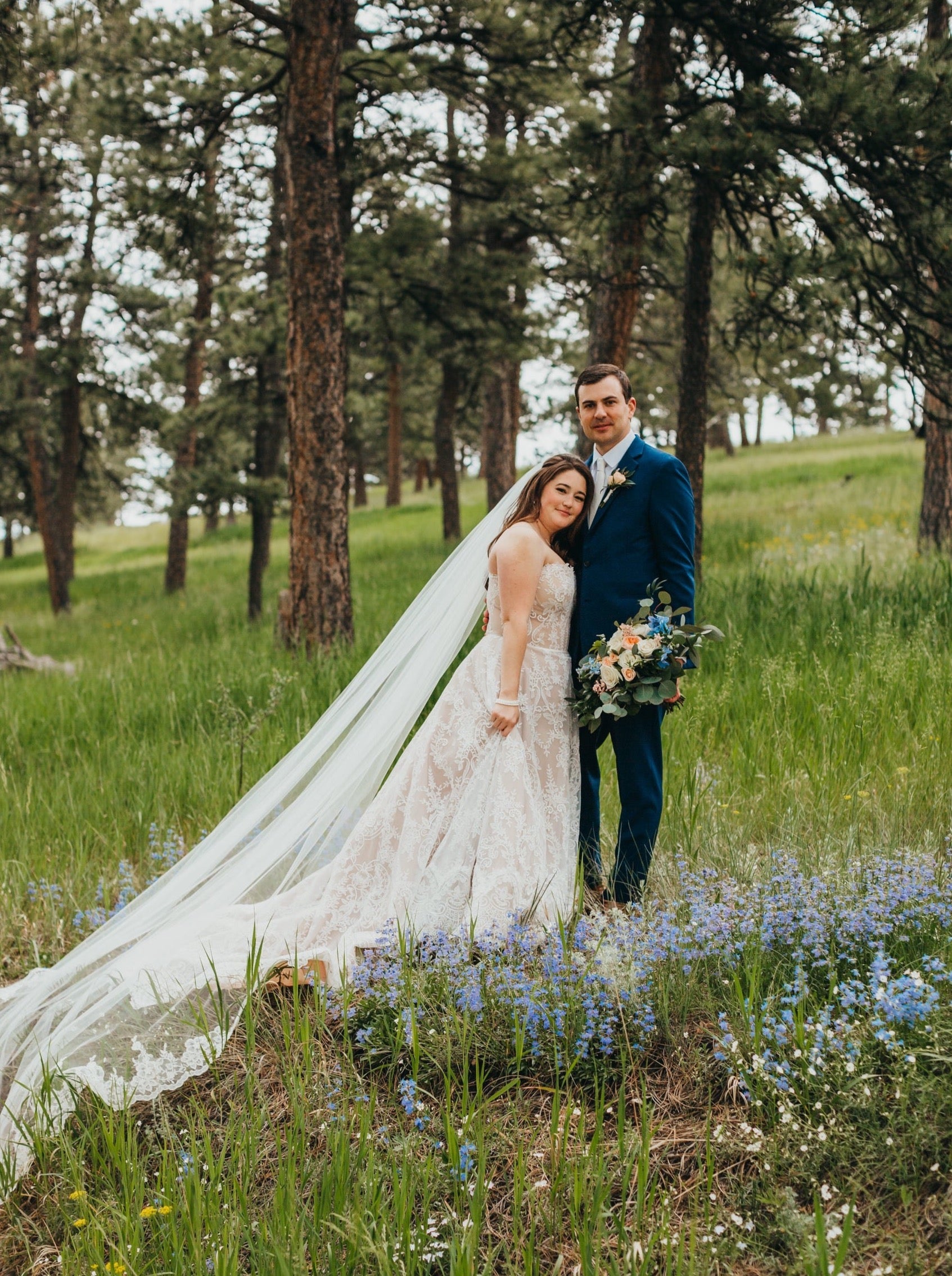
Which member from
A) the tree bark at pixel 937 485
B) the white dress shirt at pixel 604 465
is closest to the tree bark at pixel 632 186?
the tree bark at pixel 937 485

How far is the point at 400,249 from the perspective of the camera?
13.6m

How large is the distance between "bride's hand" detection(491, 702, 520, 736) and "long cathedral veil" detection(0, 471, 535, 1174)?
0.43 m

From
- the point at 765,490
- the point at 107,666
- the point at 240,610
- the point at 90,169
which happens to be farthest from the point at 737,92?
the point at 765,490

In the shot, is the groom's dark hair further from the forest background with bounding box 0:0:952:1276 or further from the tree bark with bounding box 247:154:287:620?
the tree bark with bounding box 247:154:287:620

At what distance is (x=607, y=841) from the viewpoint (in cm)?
458

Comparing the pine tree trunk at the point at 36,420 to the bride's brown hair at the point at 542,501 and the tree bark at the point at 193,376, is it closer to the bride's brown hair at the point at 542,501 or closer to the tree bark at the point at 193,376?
the tree bark at the point at 193,376

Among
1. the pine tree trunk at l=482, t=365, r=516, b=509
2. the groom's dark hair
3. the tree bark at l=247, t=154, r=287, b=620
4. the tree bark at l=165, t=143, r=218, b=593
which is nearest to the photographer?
the groom's dark hair

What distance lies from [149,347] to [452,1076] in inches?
709

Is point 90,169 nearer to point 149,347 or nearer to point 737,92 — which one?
point 149,347

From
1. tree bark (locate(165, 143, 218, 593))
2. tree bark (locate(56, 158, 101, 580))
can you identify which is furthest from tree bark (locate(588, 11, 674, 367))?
tree bark (locate(56, 158, 101, 580))

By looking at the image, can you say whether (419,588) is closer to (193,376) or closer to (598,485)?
(193,376)

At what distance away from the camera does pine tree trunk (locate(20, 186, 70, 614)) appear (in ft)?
57.5

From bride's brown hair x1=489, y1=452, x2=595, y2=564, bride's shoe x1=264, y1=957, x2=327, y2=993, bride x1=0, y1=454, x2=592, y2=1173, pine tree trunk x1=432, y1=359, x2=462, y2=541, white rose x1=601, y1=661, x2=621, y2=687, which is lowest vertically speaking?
bride's shoe x1=264, y1=957, x2=327, y2=993

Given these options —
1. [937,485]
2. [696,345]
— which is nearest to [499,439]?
[696,345]
